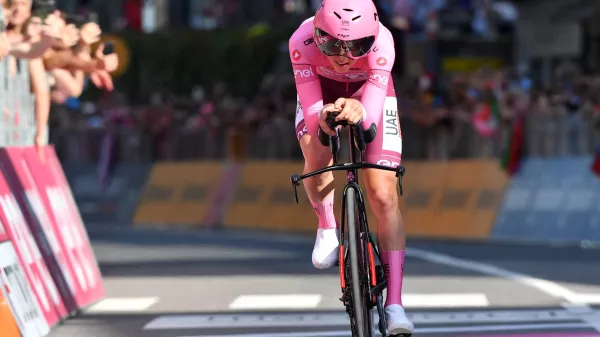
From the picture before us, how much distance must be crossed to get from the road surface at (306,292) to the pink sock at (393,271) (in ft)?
5.65

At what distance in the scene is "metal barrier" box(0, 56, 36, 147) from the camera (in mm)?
12758

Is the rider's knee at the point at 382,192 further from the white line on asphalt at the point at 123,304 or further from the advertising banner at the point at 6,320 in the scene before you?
the white line on asphalt at the point at 123,304

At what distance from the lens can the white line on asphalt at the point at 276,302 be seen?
13312 millimetres

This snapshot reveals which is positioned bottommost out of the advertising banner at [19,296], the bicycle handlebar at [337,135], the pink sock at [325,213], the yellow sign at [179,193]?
the yellow sign at [179,193]

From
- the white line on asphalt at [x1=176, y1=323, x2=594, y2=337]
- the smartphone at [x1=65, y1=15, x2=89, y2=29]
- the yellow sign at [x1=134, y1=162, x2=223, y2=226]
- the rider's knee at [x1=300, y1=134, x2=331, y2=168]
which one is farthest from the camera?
the yellow sign at [x1=134, y1=162, x2=223, y2=226]

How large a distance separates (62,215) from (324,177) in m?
4.74

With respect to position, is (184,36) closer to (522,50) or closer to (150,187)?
(522,50)

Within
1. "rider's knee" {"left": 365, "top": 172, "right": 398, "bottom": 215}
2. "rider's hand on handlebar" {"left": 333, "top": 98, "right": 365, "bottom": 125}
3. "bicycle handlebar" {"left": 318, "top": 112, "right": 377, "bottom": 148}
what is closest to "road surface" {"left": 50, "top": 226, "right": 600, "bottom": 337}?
"rider's knee" {"left": 365, "top": 172, "right": 398, "bottom": 215}

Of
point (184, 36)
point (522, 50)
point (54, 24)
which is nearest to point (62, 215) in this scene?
point (54, 24)

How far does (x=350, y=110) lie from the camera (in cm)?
884

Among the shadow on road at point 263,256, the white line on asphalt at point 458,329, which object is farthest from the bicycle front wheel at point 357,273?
the shadow on road at point 263,256

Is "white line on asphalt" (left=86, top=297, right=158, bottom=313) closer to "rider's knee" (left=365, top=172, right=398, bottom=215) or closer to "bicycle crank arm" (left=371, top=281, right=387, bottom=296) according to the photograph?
"rider's knee" (left=365, top=172, right=398, bottom=215)

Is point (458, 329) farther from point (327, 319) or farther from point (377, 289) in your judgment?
point (377, 289)

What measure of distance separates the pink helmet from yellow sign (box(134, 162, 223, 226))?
1936cm
